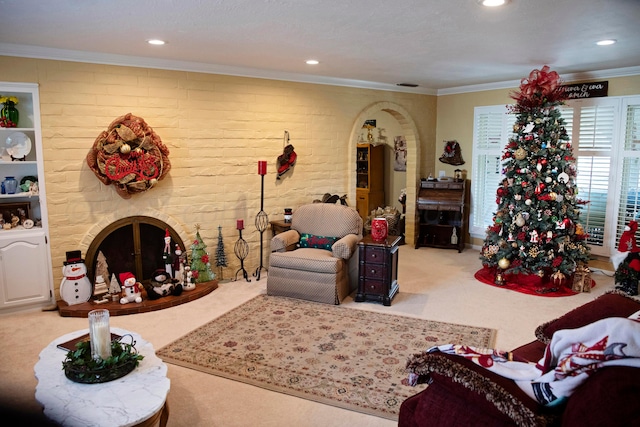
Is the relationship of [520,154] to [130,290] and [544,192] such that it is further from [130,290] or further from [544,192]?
[130,290]

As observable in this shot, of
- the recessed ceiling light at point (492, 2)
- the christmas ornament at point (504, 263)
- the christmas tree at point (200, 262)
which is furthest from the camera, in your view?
the christmas ornament at point (504, 263)

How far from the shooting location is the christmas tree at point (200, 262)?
5.18 metres

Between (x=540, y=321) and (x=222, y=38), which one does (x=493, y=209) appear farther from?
(x=222, y=38)

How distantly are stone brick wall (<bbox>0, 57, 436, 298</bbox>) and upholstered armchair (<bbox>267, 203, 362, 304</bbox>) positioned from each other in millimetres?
763

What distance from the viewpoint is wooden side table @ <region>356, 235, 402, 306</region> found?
4.68 meters

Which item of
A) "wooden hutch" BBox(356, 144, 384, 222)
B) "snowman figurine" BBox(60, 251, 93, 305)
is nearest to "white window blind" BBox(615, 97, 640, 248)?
"wooden hutch" BBox(356, 144, 384, 222)

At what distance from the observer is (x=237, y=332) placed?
4.05 metres

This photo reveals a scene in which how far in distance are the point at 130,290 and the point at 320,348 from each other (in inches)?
81.1

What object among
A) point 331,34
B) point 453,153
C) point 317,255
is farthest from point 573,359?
point 453,153

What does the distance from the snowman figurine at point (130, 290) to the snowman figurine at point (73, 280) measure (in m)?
0.36

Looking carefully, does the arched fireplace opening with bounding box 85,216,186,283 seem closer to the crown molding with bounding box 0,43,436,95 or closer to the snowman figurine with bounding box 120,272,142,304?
the snowman figurine with bounding box 120,272,142,304

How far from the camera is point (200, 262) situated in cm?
523

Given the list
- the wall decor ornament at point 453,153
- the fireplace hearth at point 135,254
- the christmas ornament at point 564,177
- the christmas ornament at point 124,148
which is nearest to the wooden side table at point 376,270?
the fireplace hearth at point 135,254

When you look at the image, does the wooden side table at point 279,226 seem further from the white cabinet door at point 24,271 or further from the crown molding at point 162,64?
the white cabinet door at point 24,271
